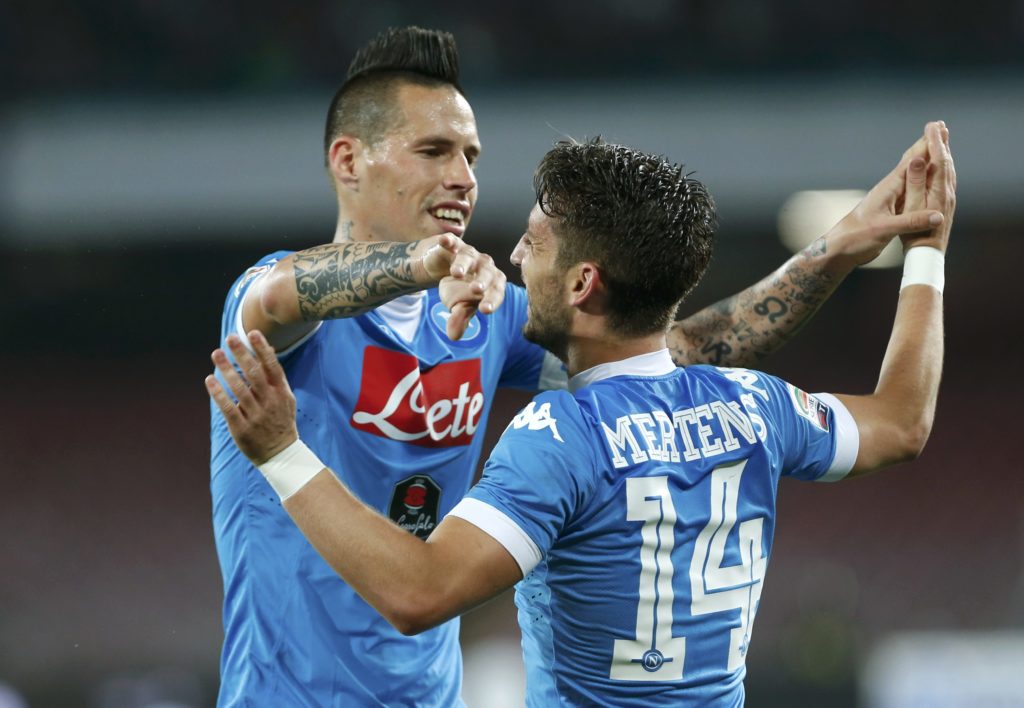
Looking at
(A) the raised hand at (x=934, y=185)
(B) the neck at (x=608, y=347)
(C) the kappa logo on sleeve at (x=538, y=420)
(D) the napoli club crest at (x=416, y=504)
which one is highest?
(A) the raised hand at (x=934, y=185)

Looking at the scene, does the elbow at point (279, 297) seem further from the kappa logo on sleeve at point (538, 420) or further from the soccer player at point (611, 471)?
the kappa logo on sleeve at point (538, 420)

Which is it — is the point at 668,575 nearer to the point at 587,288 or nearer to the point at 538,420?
the point at 538,420

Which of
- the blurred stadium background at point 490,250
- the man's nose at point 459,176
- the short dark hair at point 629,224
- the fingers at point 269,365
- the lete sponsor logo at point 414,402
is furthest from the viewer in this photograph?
the blurred stadium background at point 490,250

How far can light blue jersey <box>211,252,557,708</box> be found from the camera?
3.17 metres

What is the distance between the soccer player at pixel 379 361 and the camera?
3041 mm

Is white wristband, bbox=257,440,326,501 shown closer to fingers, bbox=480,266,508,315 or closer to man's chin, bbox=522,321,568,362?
fingers, bbox=480,266,508,315

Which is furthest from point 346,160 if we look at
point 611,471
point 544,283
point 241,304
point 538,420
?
point 611,471

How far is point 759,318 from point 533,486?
1.46m

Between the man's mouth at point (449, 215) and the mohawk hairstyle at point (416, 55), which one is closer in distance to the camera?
the man's mouth at point (449, 215)

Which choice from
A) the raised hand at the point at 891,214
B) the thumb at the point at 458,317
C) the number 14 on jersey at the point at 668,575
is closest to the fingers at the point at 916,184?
the raised hand at the point at 891,214

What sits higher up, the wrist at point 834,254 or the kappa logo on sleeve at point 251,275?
the wrist at point 834,254

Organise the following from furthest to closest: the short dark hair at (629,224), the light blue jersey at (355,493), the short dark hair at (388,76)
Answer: the short dark hair at (388,76) → the light blue jersey at (355,493) → the short dark hair at (629,224)

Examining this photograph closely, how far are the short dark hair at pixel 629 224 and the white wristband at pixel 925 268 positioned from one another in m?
0.77

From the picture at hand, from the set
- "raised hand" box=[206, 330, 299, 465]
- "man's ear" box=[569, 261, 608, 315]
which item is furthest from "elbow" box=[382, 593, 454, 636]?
"man's ear" box=[569, 261, 608, 315]
